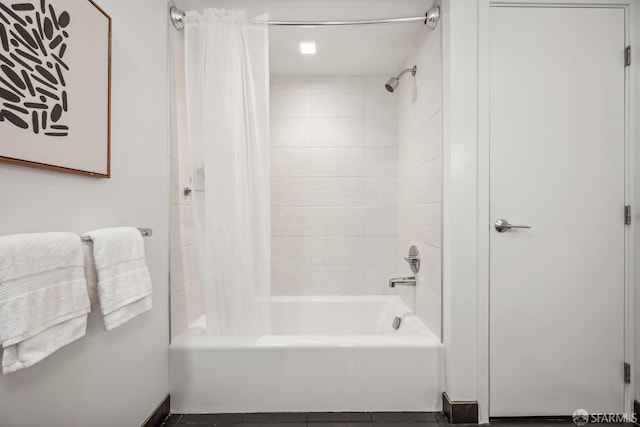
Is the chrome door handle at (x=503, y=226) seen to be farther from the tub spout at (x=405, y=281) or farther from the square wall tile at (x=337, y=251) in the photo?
the square wall tile at (x=337, y=251)

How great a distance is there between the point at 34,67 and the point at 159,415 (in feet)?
5.04

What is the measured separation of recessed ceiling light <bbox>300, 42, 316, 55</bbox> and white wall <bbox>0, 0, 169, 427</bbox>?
818 millimetres

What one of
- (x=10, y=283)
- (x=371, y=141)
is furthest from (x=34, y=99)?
(x=371, y=141)

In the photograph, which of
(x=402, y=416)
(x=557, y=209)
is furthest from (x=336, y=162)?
(x=402, y=416)

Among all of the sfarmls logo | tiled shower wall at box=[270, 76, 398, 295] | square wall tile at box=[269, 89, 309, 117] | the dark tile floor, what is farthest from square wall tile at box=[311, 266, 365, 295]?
the sfarmls logo

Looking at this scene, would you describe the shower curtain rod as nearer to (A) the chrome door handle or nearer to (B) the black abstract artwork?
(B) the black abstract artwork

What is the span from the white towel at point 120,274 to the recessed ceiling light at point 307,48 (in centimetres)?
153

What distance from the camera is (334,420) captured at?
5.25 feet

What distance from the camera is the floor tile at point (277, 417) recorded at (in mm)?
1603

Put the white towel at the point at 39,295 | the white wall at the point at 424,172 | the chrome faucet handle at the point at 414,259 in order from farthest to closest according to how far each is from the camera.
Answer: the chrome faucet handle at the point at 414,259
the white wall at the point at 424,172
the white towel at the point at 39,295

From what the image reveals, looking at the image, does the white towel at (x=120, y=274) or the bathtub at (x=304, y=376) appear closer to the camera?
the white towel at (x=120, y=274)

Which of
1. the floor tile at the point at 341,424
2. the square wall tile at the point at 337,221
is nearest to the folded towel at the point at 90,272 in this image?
the floor tile at the point at 341,424

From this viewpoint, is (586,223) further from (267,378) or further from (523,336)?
(267,378)

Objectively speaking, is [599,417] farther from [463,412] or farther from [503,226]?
[503,226]
